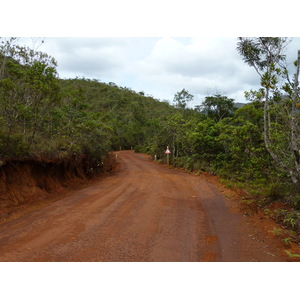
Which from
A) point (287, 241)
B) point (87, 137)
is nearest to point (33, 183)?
point (87, 137)

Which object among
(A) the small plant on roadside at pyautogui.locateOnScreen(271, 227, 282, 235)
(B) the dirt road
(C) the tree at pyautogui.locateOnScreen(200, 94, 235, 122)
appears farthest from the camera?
(C) the tree at pyautogui.locateOnScreen(200, 94, 235, 122)

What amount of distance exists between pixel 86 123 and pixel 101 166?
486 cm

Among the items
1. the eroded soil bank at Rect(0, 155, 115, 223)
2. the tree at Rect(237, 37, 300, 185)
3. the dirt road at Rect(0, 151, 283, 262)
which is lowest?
the dirt road at Rect(0, 151, 283, 262)

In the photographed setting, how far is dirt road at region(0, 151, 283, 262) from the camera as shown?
4617 millimetres

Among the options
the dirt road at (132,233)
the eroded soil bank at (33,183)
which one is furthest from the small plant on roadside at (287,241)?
the eroded soil bank at (33,183)

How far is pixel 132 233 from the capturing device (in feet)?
19.1

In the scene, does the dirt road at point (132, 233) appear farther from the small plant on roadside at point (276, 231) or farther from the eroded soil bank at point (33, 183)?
the eroded soil bank at point (33, 183)

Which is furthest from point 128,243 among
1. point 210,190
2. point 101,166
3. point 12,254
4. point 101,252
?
point 101,166

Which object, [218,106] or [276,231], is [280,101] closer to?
[276,231]

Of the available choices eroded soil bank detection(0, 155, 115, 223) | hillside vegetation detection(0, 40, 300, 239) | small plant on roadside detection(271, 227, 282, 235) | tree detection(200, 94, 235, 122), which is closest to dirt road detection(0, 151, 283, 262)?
small plant on roadside detection(271, 227, 282, 235)

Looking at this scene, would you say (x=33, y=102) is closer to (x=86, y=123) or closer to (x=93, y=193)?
(x=93, y=193)

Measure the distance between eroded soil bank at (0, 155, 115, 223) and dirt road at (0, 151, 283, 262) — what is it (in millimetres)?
810

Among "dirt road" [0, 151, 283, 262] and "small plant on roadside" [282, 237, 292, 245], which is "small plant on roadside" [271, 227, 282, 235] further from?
Result: "dirt road" [0, 151, 283, 262]

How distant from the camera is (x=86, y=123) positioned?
A: 16156 millimetres
